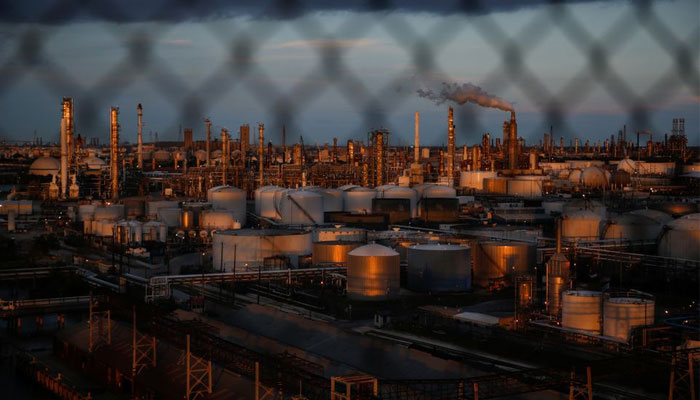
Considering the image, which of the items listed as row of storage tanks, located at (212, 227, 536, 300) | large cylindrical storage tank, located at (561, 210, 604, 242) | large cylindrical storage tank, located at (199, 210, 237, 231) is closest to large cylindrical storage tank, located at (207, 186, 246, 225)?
large cylindrical storage tank, located at (199, 210, 237, 231)

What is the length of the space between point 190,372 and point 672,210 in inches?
493

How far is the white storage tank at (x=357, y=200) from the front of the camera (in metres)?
18.1

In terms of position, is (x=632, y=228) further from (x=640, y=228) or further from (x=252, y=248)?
(x=252, y=248)

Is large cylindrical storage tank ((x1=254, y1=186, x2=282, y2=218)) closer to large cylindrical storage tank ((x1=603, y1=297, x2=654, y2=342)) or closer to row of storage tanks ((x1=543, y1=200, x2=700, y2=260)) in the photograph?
row of storage tanks ((x1=543, y1=200, x2=700, y2=260))

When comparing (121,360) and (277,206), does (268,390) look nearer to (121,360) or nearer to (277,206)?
(121,360)

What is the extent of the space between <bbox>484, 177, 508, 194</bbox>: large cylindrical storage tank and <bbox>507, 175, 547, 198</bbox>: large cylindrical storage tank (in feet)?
0.64

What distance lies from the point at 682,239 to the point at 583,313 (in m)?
4.12

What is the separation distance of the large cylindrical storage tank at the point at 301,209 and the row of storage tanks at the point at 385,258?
2954mm

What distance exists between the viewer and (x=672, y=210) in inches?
617

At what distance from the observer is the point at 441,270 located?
10.8 metres

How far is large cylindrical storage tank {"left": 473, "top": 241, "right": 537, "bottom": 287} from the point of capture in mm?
11141

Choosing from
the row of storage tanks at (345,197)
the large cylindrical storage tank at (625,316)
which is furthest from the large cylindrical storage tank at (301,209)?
the large cylindrical storage tank at (625,316)

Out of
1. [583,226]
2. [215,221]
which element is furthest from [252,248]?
[583,226]

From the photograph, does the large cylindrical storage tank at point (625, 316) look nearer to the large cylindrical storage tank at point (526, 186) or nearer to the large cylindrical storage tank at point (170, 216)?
the large cylindrical storage tank at point (170, 216)
